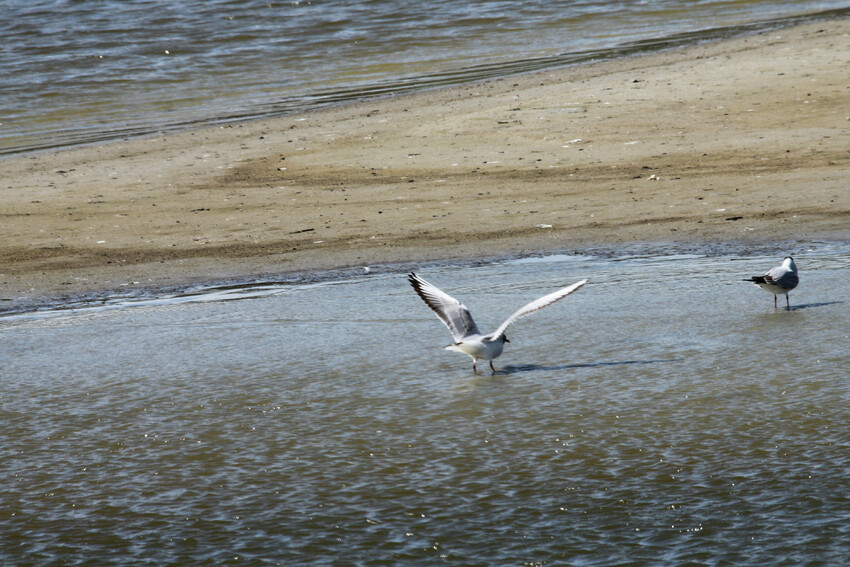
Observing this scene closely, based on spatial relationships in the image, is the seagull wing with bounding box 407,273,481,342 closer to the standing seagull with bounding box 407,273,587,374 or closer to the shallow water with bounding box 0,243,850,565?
the standing seagull with bounding box 407,273,587,374

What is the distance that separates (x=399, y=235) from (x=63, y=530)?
19.3ft

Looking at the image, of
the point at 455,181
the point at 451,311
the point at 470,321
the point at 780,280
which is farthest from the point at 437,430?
the point at 455,181

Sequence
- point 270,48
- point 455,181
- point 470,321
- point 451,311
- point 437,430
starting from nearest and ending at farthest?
point 437,430
point 470,321
point 451,311
point 455,181
point 270,48

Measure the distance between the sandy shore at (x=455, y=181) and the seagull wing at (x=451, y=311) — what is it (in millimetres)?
2815

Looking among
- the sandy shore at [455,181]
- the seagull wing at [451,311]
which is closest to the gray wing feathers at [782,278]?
the sandy shore at [455,181]

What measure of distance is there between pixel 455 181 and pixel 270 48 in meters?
14.5

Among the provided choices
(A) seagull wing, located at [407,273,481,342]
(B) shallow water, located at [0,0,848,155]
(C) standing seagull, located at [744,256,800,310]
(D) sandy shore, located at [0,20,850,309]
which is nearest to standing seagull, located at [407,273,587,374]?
(A) seagull wing, located at [407,273,481,342]

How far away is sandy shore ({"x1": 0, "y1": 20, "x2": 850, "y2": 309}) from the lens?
9.58 metres

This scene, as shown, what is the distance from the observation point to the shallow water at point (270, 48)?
1934cm

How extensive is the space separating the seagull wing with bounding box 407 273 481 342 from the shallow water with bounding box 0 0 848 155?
37.4 feet

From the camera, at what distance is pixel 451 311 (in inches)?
247

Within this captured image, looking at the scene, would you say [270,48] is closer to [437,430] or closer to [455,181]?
[455,181]

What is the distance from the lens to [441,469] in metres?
4.89

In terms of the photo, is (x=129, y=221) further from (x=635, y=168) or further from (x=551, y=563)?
(x=551, y=563)
